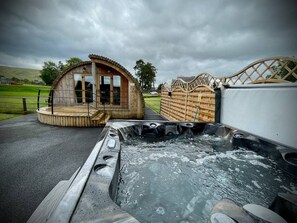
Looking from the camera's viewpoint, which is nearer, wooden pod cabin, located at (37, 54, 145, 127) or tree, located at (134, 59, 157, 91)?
wooden pod cabin, located at (37, 54, 145, 127)

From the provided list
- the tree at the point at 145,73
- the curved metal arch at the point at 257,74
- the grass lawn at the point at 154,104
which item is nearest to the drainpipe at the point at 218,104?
the curved metal arch at the point at 257,74

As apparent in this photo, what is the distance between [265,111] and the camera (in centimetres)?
274

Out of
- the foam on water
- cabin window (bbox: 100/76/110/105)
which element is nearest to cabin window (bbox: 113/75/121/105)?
cabin window (bbox: 100/76/110/105)

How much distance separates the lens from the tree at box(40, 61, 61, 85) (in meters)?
43.1

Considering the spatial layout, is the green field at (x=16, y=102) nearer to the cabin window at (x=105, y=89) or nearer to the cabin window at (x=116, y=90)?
the cabin window at (x=105, y=89)

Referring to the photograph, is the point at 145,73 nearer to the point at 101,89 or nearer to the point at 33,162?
the point at 101,89

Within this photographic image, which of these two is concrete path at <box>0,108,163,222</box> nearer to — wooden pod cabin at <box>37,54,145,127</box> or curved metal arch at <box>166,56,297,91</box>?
wooden pod cabin at <box>37,54,145,127</box>

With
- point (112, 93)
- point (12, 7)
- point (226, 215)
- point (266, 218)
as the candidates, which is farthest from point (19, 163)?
point (12, 7)

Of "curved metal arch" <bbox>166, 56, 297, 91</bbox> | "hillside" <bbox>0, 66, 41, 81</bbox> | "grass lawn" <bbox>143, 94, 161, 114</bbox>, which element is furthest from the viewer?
"hillside" <bbox>0, 66, 41, 81</bbox>

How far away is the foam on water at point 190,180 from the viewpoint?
1504 millimetres

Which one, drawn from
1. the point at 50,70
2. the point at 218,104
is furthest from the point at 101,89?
the point at 50,70

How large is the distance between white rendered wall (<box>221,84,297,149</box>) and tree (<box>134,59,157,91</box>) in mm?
39154

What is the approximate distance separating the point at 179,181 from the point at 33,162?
295cm

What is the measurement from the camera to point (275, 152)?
93.4 inches
